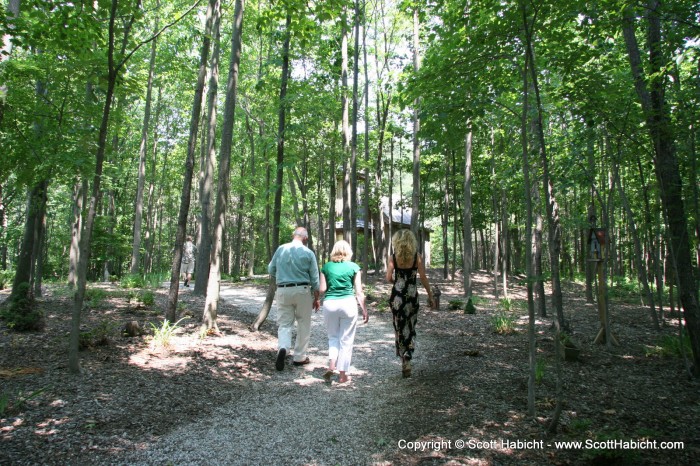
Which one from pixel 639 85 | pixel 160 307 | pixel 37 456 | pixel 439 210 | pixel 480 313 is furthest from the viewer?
pixel 439 210

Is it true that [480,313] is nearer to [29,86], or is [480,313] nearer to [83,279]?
[83,279]

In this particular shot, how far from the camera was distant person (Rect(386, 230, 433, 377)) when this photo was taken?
17.6 feet

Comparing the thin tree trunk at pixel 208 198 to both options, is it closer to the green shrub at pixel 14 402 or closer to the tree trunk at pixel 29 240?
the tree trunk at pixel 29 240

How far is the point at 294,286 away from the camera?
573 centimetres

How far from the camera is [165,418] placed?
3787 millimetres

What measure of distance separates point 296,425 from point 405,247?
2652mm

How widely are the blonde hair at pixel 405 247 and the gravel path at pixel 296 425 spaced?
1.70m

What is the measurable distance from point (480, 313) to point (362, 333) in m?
4.19

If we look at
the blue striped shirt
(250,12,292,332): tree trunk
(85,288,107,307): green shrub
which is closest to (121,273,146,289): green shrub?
(85,288,107,307): green shrub

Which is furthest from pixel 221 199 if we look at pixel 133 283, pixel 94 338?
pixel 133 283

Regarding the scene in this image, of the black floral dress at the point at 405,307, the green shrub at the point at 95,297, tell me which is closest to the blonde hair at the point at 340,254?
the black floral dress at the point at 405,307

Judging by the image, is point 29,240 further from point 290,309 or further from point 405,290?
point 405,290

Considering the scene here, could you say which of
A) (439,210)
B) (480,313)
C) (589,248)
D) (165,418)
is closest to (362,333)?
(480,313)

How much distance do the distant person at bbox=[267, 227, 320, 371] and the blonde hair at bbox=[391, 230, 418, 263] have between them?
1.22m
